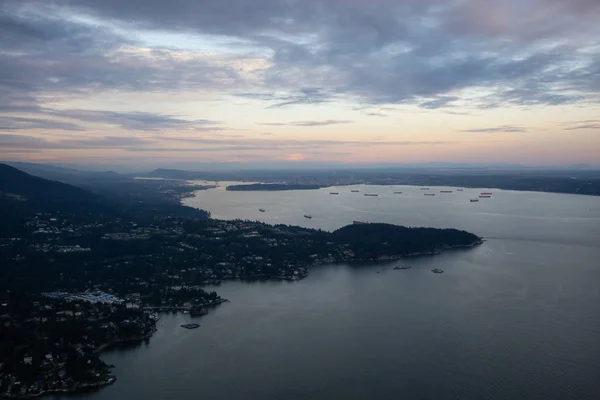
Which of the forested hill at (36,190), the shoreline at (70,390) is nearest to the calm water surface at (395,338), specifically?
the shoreline at (70,390)

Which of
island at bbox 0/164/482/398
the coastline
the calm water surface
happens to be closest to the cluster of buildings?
island at bbox 0/164/482/398

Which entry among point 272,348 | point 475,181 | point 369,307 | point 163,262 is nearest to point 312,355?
point 272,348

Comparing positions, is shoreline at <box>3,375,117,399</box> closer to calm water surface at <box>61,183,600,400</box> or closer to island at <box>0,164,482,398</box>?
island at <box>0,164,482,398</box>

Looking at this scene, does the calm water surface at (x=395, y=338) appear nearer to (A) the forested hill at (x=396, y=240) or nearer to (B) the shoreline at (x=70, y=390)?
(B) the shoreline at (x=70, y=390)

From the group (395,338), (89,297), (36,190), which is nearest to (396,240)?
(395,338)

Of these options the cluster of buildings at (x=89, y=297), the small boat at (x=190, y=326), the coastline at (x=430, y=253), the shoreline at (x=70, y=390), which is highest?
the coastline at (x=430, y=253)

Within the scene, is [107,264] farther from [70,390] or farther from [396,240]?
[396,240]
